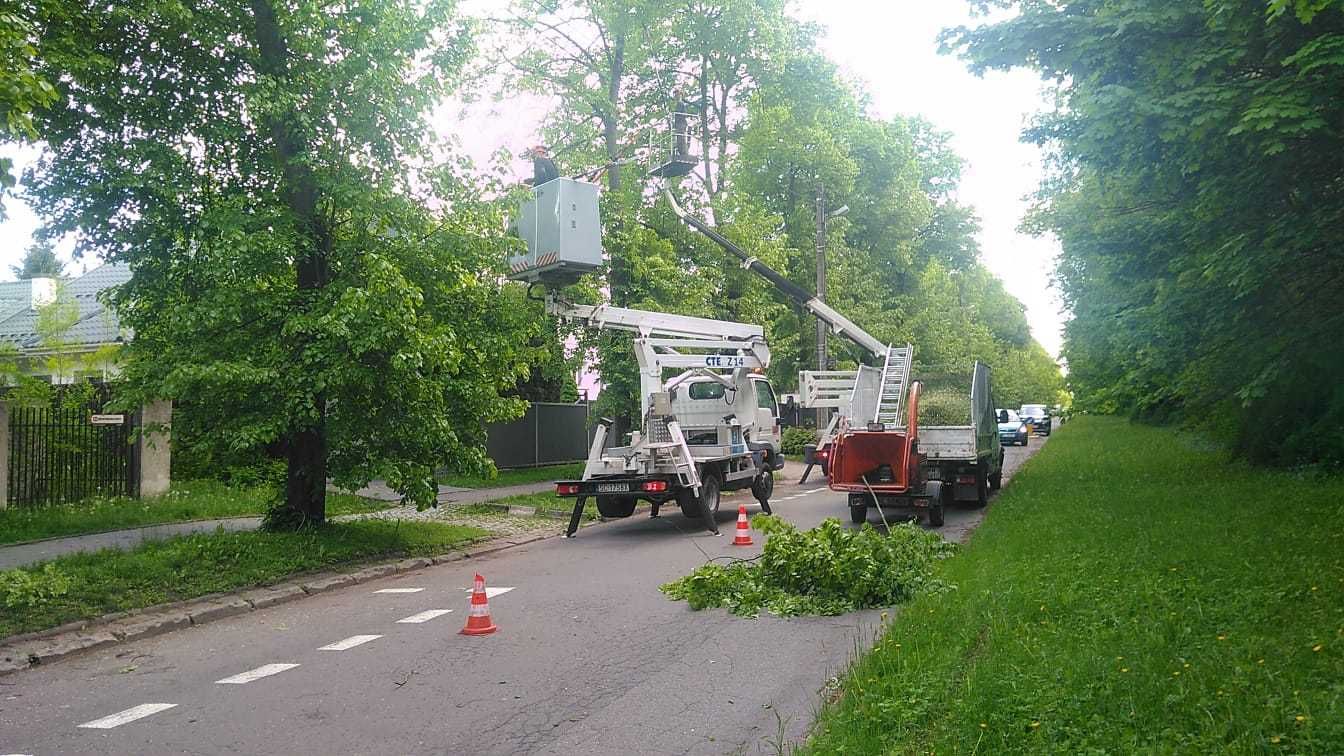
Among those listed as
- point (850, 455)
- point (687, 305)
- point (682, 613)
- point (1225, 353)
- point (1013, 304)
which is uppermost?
point (1013, 304)

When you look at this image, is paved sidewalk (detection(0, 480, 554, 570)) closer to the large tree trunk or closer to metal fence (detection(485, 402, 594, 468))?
the large tree trunk

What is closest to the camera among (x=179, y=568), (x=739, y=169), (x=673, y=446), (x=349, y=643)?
(x=349, y=643)

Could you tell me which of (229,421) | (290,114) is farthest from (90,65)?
(229,421)

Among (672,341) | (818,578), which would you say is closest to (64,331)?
(672,341)

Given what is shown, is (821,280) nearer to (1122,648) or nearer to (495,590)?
(495,590)

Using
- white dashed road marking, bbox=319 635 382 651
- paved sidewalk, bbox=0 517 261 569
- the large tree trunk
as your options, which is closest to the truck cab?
the large tree trunk

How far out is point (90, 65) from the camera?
9.91m

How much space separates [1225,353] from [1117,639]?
918 centimetres

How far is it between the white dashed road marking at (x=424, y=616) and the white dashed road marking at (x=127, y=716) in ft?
8.64

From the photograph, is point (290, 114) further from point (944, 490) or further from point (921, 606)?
point (944, 490)

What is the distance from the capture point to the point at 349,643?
25.4ft

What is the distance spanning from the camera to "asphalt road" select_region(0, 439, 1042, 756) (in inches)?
210

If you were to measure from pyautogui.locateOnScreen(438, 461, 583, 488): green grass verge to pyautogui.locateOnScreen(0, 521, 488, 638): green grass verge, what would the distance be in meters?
7.60

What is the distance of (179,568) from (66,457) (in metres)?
6.48
